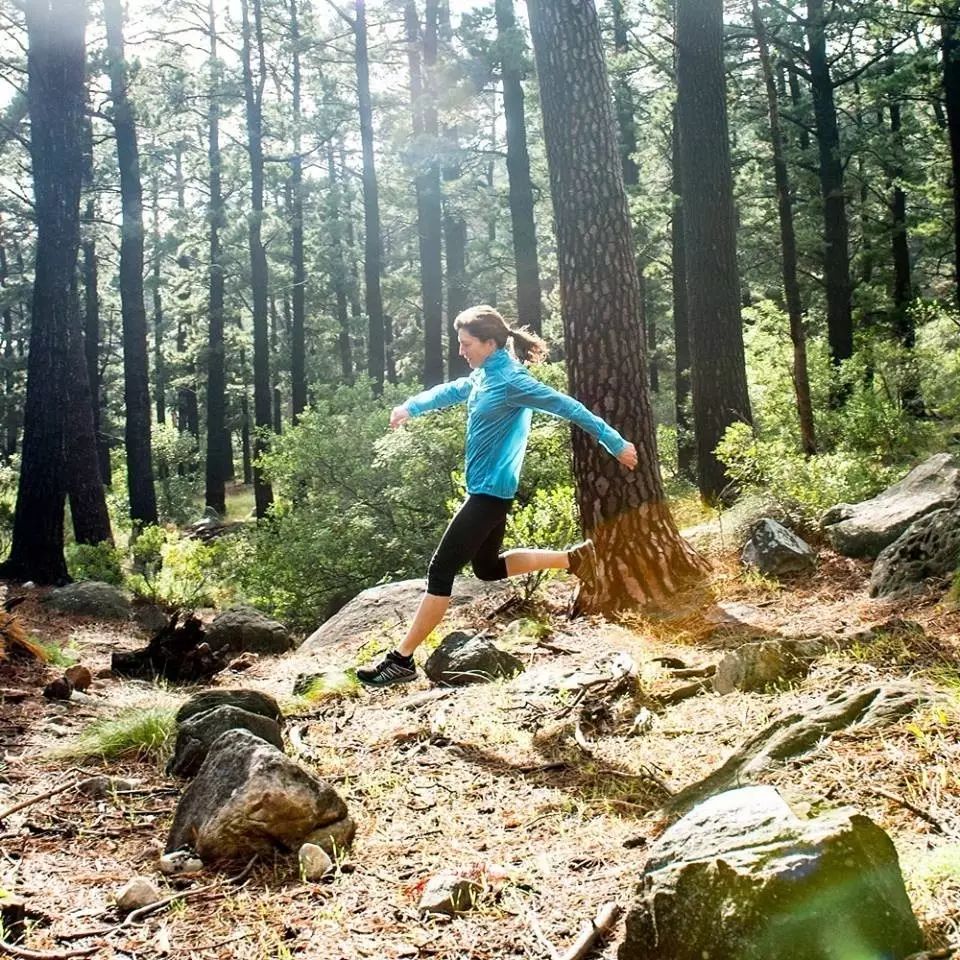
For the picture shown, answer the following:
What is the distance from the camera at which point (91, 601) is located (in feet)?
32.7

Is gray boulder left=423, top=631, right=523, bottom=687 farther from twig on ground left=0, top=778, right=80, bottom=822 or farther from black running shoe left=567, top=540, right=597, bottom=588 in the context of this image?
twig on ground left=0, top=778, right=80, bottom=822

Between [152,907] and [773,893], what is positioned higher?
[773,893]

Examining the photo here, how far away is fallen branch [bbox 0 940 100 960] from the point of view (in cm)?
233

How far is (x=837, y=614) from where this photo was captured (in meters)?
5.37

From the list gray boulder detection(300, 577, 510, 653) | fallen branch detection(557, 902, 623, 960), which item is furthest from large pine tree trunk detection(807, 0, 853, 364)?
fallen branch detection(557, 902, 623, 960)

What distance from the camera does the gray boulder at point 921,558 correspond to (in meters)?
5.27

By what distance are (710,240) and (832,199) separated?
11.0m

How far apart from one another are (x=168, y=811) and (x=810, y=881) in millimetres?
2603

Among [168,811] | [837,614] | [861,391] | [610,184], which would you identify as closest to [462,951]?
[168,811]

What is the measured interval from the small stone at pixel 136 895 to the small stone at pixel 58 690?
294cm

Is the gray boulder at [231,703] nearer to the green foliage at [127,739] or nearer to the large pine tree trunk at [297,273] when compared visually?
the green foliage at [127,739]

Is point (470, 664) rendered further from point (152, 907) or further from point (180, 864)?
point (152, 907)

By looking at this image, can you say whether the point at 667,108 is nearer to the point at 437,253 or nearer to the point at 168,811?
the point at 437,253

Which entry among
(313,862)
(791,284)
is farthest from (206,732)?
(791,284)
